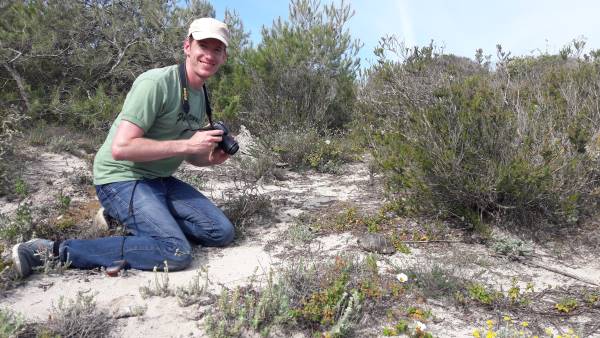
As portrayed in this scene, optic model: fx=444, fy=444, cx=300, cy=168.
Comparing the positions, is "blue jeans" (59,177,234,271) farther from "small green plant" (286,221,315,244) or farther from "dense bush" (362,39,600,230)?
"dense bush" (362,39,600,230)

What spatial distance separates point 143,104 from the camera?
105 inches

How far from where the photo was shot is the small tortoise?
293 centimetres

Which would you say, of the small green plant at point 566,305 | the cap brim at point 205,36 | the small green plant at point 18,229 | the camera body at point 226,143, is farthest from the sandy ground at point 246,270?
the cap brim at point 205,36

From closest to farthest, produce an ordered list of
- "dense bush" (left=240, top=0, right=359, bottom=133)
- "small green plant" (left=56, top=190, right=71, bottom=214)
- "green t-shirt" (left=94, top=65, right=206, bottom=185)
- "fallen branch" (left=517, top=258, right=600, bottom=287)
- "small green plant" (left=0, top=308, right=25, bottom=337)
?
"small green plant" (left=0, top=308, right=25, bottom=337) < "fallen branch" (left=517, top=258, right=600, bottom=287) < "green t-shirt" (left=94, top=65, right=206, bottom=185) < "small green plant" (left=56, top=190, right=71, bottom=214) < "dense bush" (left=240, top=0, right=359, bottom=133)

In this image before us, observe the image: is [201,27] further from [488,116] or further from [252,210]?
[488,116]

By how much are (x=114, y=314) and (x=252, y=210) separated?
1520 millimetres

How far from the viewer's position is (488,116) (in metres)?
3.16

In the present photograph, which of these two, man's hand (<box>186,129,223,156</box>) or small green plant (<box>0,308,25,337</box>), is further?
man's hand (<box>186,129,223,156</box>)

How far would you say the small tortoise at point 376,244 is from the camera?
293cm

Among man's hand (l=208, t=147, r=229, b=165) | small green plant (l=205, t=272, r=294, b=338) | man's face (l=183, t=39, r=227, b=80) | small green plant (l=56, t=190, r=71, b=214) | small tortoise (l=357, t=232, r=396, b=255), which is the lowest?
small green plant (l=205, t=272, r=294, b=338)

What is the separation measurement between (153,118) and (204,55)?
1.70ft

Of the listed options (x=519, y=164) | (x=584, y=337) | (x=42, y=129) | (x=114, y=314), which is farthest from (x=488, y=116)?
(x=42, y=129)

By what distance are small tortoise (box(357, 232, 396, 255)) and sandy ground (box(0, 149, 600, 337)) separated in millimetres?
52

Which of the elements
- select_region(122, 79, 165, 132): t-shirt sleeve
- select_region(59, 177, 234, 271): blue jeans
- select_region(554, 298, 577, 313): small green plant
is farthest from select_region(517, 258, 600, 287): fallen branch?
select_region(122, 79, 165, 132): t-shirt sleeve
